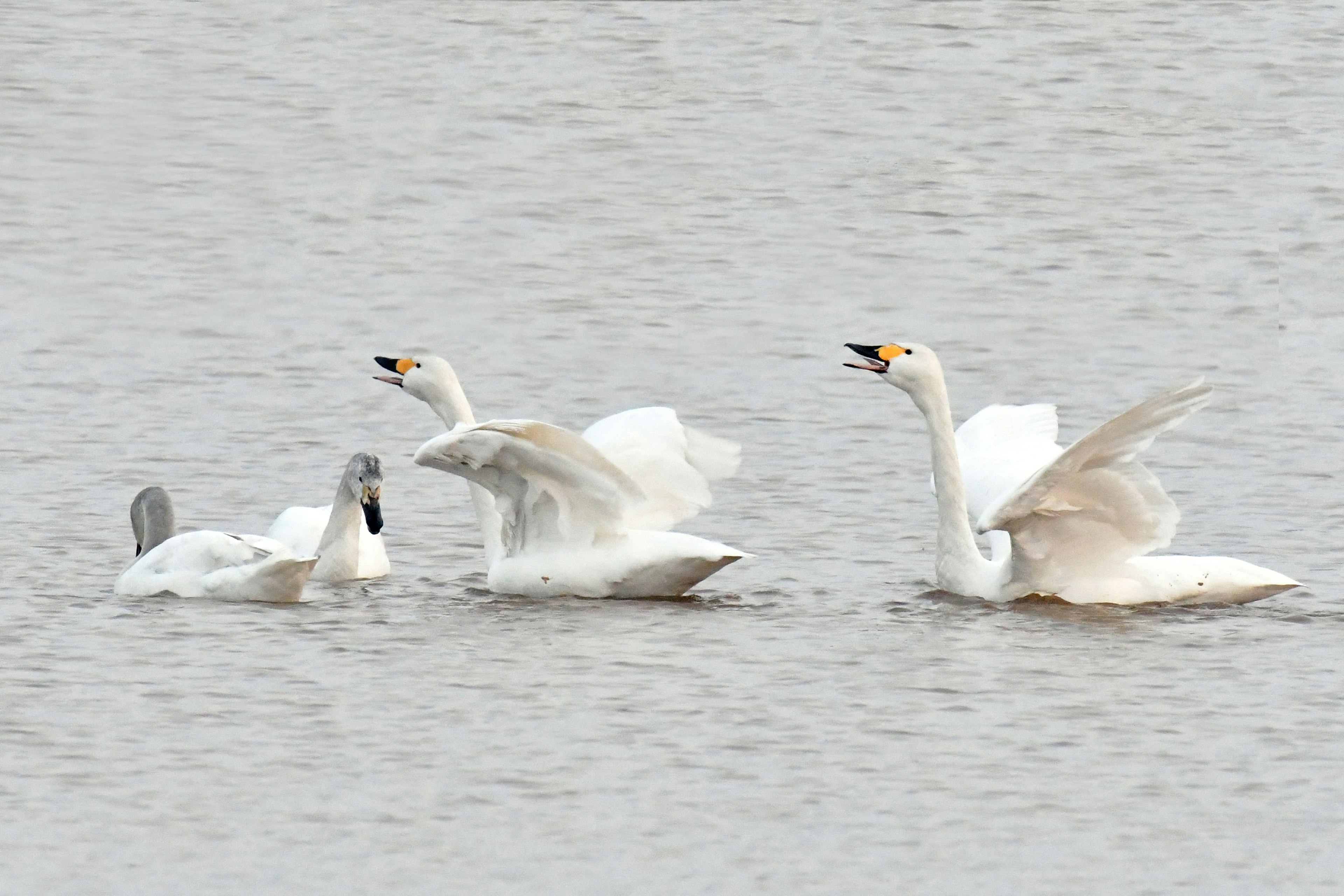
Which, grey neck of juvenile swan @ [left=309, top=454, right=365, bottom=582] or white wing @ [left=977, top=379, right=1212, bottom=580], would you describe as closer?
white wing @ [left=977, top=379, right=1212, bottom=580]

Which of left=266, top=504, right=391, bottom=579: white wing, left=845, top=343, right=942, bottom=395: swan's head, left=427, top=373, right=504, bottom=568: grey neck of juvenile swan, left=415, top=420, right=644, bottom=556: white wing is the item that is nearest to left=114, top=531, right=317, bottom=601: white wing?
left=266, top=504, right=391, bottom=579: white wing

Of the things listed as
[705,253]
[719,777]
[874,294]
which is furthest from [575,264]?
[719,777]

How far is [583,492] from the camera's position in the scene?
13.1 meters

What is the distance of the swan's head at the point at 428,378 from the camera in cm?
1395

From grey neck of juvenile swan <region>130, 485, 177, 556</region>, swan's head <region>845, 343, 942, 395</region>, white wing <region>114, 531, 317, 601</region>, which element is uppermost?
swan's head <region>845, 343, 942, 395</region>

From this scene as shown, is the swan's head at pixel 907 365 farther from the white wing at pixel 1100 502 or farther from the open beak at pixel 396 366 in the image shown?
the open beak at pixel 396 366

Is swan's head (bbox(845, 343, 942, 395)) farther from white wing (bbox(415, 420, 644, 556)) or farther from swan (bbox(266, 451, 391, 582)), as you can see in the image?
swan (bbox(266, 451, 391, 582))

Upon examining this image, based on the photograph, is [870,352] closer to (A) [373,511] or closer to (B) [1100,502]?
(B) [1100,502]

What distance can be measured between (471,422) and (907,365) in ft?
6.88

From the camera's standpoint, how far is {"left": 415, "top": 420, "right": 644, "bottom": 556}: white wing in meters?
12.5

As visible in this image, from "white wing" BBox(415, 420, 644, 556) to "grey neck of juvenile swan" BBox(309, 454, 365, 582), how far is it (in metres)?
0.66

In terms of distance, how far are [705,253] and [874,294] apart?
147 centimetres

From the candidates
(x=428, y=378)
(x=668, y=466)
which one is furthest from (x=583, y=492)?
(x=428, y=378)

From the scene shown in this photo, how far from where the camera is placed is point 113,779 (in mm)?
9828
